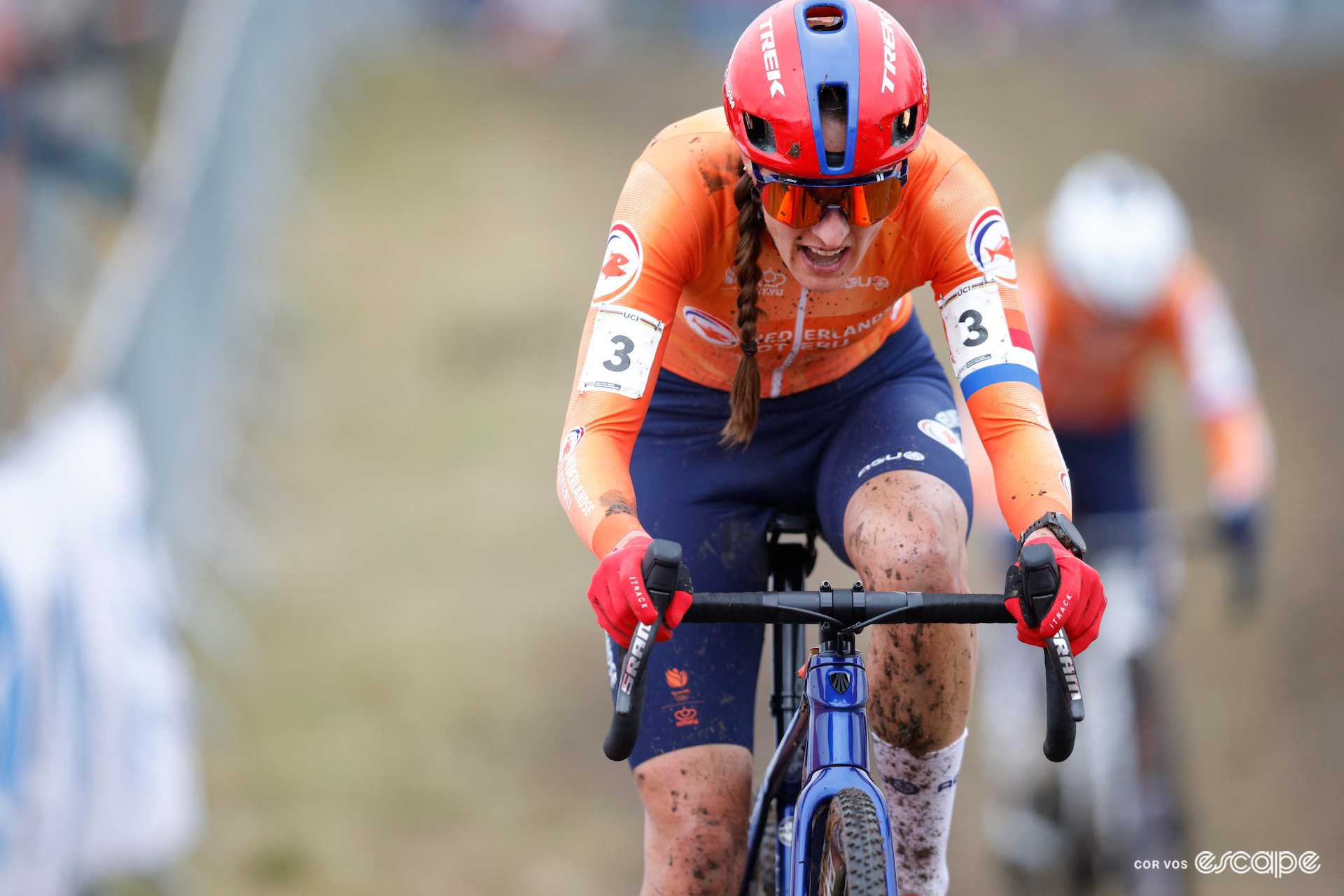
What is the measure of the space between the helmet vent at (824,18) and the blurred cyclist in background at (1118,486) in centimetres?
394

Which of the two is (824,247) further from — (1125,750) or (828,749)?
(1125,750)

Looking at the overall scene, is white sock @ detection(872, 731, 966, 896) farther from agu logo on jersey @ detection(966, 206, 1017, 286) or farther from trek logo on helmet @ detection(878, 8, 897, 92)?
trek logo on helmet @ detection(878, 8, 897, 92)

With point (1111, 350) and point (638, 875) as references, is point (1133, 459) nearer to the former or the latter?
point (1111, 350)

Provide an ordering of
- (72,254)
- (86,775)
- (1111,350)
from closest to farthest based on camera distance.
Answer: (86,775), (1111,350), (72,254)

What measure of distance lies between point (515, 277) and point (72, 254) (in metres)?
5.86

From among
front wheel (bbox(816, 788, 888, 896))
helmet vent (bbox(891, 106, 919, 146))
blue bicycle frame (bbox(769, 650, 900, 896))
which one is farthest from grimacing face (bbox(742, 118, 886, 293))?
front wheel (bbox(816, 788, 888, 896))

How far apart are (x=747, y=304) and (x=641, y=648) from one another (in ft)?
3.32

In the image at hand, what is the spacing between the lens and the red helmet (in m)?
3.22

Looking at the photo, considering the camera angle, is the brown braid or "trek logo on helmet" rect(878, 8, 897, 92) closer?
"trek logo on helmet" rect(878, 8, 897, 92)

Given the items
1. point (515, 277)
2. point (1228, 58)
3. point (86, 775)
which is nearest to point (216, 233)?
point (515, 277)

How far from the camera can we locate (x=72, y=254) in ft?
32.6

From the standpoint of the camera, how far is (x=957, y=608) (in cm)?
305

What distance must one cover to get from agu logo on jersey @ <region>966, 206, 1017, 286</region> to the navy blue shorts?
47 cm

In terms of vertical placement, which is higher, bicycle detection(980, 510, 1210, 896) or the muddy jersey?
the muddy jersey
